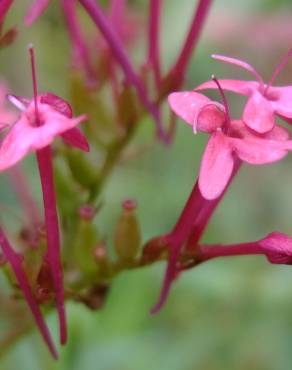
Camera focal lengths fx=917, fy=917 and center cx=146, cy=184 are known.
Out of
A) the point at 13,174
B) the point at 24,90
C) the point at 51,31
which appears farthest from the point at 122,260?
the point at 24,90

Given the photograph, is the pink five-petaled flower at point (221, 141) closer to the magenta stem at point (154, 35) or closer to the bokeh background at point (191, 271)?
the magenta stem at point (154, 35)

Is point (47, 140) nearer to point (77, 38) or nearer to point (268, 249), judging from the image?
point (268, 249)

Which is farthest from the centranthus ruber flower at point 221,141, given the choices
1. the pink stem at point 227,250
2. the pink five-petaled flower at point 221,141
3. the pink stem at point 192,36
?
the pink stem at point 192,36

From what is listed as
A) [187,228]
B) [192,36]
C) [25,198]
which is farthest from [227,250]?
[25,198]

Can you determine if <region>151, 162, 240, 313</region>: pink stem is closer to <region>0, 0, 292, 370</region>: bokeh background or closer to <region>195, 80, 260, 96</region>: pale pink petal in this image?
<region>195, 80, 260, 96</region>: pale pink petal

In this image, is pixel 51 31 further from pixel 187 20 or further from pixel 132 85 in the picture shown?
pixel 132 85

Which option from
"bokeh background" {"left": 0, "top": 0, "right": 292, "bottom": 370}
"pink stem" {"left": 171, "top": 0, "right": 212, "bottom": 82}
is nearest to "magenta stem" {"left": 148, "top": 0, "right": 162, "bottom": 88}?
"pink stem" {"left": 171, "top": 0, "right": 212, "bottom": 82}

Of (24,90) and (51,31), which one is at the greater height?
(51,31)
